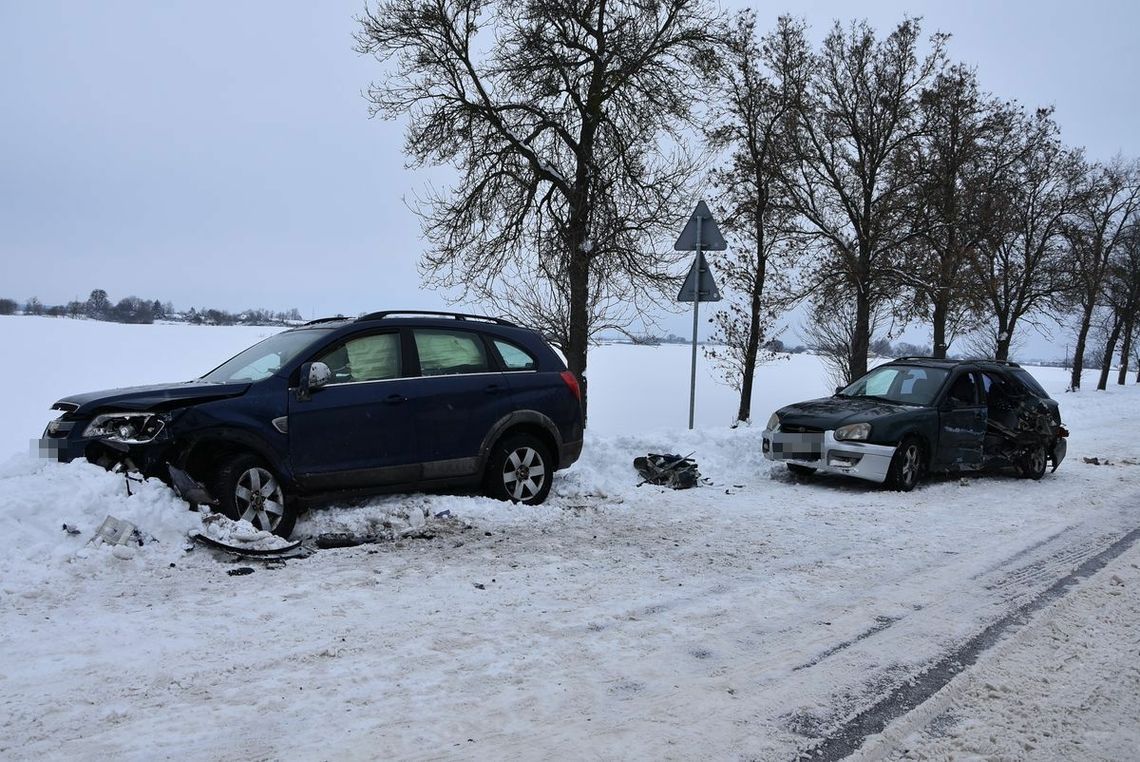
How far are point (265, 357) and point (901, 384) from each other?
25.9 feet

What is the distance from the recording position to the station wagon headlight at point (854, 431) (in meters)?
8.87

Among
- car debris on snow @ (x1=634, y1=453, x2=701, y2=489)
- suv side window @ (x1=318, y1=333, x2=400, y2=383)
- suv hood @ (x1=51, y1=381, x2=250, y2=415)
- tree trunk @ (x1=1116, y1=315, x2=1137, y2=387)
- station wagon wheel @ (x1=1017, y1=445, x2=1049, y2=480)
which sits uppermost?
tree trunk @ (x1=1116, y1=315, x2=1137, y2=387)

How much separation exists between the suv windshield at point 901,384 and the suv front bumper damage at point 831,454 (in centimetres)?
125

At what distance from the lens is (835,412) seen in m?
9.40

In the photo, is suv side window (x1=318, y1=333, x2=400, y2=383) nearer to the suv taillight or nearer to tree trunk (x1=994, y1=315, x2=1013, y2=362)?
the suv taillight

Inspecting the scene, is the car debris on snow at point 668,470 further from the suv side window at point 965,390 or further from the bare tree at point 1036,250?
the bare tree at point 1036,250

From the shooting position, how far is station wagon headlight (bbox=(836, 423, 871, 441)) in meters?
8.87

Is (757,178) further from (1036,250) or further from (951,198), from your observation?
(1036,250)

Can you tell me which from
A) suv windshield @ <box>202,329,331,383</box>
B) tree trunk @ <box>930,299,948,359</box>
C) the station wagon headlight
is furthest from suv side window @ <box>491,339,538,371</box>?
tree trunk @ <box>930,299,948,359</box>

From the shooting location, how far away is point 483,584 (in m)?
5.06

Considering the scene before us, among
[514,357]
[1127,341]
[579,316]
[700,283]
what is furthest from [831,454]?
[1127,341]

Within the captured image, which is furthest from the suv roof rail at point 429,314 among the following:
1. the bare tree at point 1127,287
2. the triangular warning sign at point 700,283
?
the bare tree at point 1127,287

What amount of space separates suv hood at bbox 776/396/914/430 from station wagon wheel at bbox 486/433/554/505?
352 centimetres

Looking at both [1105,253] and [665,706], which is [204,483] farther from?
[1105,253]
